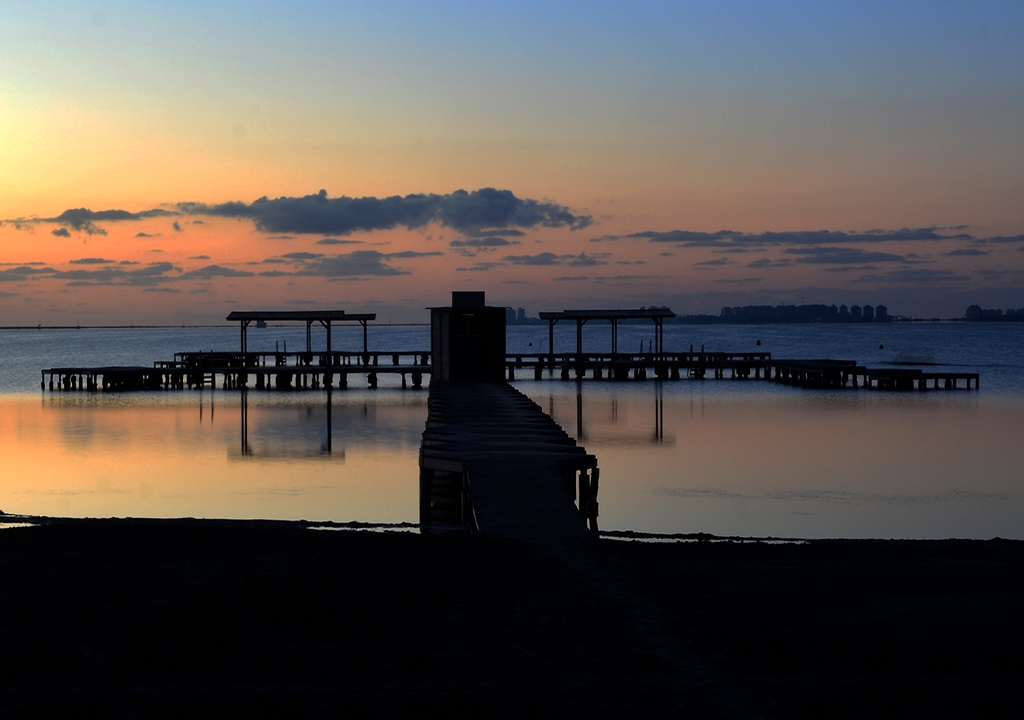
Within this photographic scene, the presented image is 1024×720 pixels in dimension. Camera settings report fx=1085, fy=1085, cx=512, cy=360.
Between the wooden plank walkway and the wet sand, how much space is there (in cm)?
154

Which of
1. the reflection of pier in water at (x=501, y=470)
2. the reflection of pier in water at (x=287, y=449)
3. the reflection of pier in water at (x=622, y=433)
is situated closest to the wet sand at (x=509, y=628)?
the reflection of pier in water at (x=501, y=470)

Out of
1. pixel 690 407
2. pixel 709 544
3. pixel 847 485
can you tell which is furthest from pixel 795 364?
pixel 709 544

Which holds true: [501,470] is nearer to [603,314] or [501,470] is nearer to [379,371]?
[379,371]

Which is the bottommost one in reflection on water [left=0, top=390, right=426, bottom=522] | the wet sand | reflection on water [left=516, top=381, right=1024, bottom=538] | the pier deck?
reflection on water [left=0, top=390, right=426, bottom=522]

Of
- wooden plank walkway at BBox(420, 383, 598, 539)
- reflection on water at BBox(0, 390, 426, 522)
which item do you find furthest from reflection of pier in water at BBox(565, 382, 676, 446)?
wooden plank walkway at BBox(420, 383, 598, 539)

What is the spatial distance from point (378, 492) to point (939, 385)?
163 ft

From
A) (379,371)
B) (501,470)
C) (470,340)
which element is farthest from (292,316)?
(501,470)

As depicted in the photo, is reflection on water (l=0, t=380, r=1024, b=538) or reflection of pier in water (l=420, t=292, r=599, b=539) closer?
reflection of pier in water (l=420, t=292, r=599, b=539)

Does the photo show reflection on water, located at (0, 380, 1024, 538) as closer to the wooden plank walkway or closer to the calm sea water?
the calm sea water

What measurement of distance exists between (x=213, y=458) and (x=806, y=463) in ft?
53.7

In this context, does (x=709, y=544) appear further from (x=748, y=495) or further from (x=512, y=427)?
(x=748, y=495)

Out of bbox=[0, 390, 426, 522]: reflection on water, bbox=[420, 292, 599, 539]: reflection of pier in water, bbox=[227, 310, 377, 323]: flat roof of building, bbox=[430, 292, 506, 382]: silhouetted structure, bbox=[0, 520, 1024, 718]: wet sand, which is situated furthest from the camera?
bbox=[227, 310, 377, 323]: flat roof of building

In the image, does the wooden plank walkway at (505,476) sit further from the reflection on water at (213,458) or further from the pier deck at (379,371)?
the pier deck at (379,371)

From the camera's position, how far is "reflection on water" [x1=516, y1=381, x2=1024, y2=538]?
20.6m
